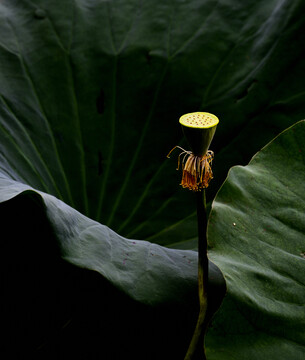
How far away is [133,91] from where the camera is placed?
115cm

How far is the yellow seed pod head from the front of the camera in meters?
0.59

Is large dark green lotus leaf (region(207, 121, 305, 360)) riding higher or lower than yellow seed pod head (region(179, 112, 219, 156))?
lower

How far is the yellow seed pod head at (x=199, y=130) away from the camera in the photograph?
59 centimetres

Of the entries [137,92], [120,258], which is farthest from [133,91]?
[120,258]

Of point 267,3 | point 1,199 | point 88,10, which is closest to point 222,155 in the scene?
point 267,3

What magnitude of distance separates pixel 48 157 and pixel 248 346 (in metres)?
0.63

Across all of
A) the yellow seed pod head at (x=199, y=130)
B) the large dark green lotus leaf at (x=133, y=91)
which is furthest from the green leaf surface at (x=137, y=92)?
the yellow seed pod head at (x=199, y=130)

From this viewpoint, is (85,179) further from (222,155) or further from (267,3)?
(267,3)

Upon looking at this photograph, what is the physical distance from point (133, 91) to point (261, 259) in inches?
23.4

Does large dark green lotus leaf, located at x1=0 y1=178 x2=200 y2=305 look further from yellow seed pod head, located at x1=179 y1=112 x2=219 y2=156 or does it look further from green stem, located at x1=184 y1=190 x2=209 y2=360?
yellow seed pod head, located at x1=179 y1=112 x2=219 y2=156

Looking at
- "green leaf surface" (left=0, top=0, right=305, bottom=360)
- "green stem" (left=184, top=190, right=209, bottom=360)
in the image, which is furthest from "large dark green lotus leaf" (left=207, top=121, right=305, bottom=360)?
"green leaf surface" (left=0, top=0, right=305, bottom=360)

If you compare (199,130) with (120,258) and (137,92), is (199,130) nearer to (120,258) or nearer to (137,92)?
(120,258)

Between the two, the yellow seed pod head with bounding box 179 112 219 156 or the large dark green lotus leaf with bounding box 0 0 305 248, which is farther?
the large dark green lotus leaf with bounding box 0 0 305 248

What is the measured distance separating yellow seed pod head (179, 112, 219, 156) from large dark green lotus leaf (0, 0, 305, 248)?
492 millimetres
